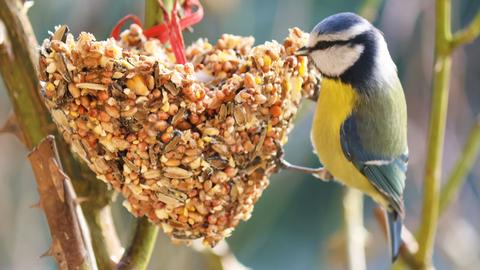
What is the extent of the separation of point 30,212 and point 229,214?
1.41 meters

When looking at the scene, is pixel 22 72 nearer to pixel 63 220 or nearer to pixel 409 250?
pixel 63 220

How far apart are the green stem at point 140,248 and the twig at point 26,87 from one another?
0.03 m

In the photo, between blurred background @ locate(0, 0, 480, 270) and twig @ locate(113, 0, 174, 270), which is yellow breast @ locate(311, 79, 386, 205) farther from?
blurred background @ locate(0, 0, 480, 270)

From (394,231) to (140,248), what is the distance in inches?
18.1

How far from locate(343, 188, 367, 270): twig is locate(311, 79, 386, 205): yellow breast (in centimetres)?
10

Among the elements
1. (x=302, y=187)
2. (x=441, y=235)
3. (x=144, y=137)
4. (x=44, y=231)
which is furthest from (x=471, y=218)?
(x=144, y=137)

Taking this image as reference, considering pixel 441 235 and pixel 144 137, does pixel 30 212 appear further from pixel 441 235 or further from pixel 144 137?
pixel 144 137

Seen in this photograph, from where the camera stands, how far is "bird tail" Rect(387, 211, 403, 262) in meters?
1.12

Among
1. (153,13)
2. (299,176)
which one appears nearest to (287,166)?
(153,13)

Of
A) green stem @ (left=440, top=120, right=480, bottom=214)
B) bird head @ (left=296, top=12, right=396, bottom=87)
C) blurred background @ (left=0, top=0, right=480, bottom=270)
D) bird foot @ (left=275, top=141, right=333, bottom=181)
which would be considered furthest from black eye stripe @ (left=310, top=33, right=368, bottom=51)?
blurred background @ (left=0, top=0, right=480, bottom=270)

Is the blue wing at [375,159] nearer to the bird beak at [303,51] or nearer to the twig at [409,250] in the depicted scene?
the twig at [409,250]

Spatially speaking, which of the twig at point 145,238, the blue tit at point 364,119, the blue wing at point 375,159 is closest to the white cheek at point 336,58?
the blue tit at point 364,119

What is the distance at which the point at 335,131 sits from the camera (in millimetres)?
1070

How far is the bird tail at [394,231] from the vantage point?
1.12m
